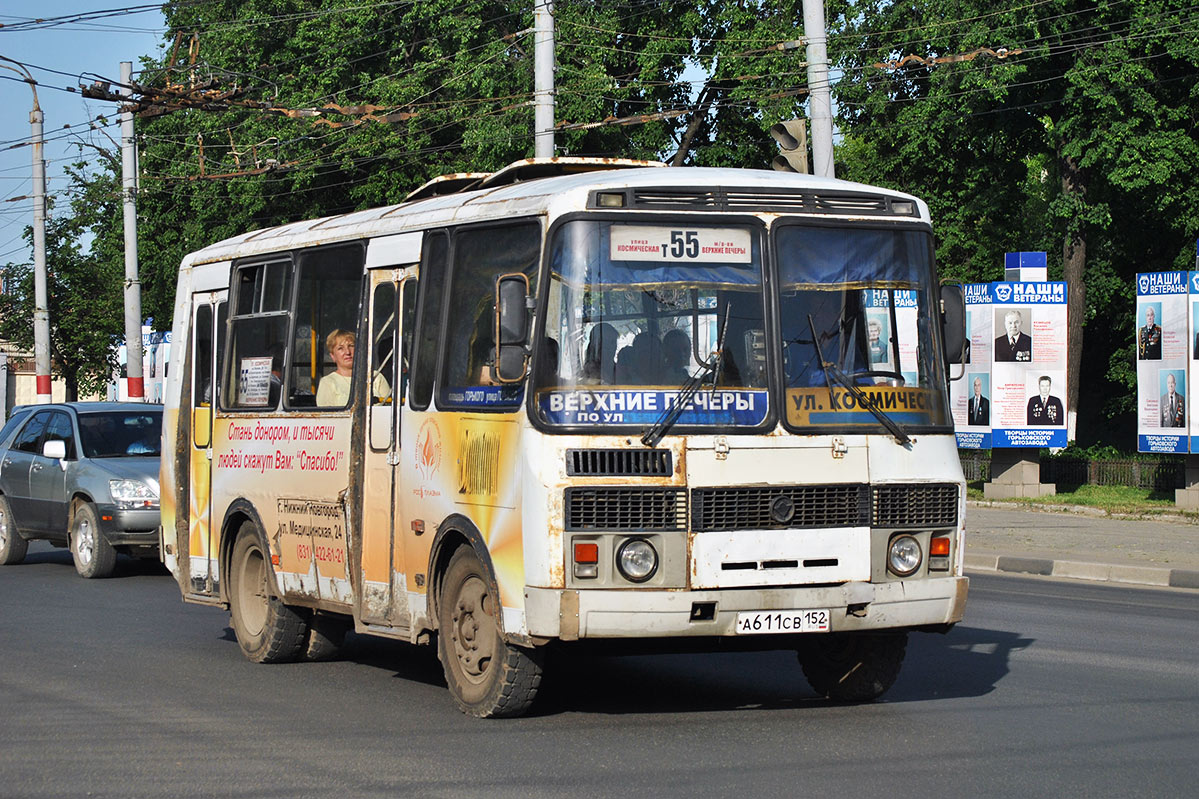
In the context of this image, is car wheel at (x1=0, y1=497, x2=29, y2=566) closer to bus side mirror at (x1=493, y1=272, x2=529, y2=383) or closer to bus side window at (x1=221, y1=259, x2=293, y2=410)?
bus side window at (x1=221, y1=259, x2=293, y2=410)

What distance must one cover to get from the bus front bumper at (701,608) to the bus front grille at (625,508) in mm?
312

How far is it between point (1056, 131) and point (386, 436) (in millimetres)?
29466

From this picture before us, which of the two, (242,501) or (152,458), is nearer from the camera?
(242,501)

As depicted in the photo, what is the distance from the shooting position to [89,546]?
17.4m

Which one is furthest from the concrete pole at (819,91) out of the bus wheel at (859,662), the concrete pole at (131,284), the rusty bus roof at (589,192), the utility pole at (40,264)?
the utility pole at (40,264)

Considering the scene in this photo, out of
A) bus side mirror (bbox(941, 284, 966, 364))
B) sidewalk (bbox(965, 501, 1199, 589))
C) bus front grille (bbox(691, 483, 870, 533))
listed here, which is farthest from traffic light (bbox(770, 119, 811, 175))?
bus front grille (bbox(691, 483, 870, 533))

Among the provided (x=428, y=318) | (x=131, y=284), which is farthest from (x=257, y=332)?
(x=131, y=284)

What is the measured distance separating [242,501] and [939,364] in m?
5.07

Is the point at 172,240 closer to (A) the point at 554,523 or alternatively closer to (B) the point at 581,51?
(B) the point at 581,51

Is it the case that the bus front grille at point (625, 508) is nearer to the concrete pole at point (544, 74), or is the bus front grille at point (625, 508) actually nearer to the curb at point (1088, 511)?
the concrete pole at point (544, 74)

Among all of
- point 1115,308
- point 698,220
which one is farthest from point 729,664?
point 1115,308

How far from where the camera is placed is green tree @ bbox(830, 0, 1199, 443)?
1366 inches

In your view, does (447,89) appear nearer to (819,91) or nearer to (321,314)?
(819,91)

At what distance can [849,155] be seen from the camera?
67.0 m
